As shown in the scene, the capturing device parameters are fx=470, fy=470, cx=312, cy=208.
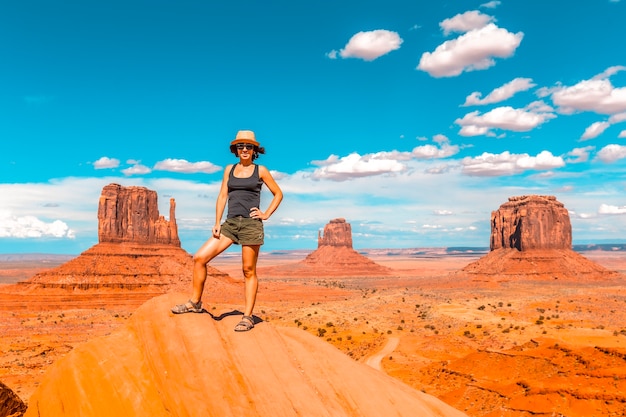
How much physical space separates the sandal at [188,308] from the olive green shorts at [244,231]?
112 cm

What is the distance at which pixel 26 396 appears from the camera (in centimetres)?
2069

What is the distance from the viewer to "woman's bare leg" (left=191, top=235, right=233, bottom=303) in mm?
6945

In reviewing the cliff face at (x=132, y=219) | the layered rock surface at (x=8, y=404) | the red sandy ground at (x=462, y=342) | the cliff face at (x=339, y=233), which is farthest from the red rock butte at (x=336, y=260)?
the layered rock surface at (x=8, y=404)

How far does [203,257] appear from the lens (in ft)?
22.7

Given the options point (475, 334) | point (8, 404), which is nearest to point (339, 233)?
point (475, 334)

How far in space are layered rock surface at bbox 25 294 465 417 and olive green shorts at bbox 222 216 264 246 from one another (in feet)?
4.19

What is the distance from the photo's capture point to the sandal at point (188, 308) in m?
6.96

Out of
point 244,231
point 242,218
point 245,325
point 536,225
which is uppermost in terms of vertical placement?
point 536,225

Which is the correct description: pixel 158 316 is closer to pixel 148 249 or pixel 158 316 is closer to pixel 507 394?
pixel 507 394

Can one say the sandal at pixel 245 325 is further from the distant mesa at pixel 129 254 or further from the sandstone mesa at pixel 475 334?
the distant mesa at pixel 129 254

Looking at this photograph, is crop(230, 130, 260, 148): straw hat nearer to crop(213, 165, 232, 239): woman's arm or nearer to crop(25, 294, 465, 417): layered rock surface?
crop(213, 165, 232, 239): woman's arm

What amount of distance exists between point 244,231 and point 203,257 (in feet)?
2.36

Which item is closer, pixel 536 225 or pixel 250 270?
pixel 250 270

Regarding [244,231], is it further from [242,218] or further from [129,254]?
[129,254]
